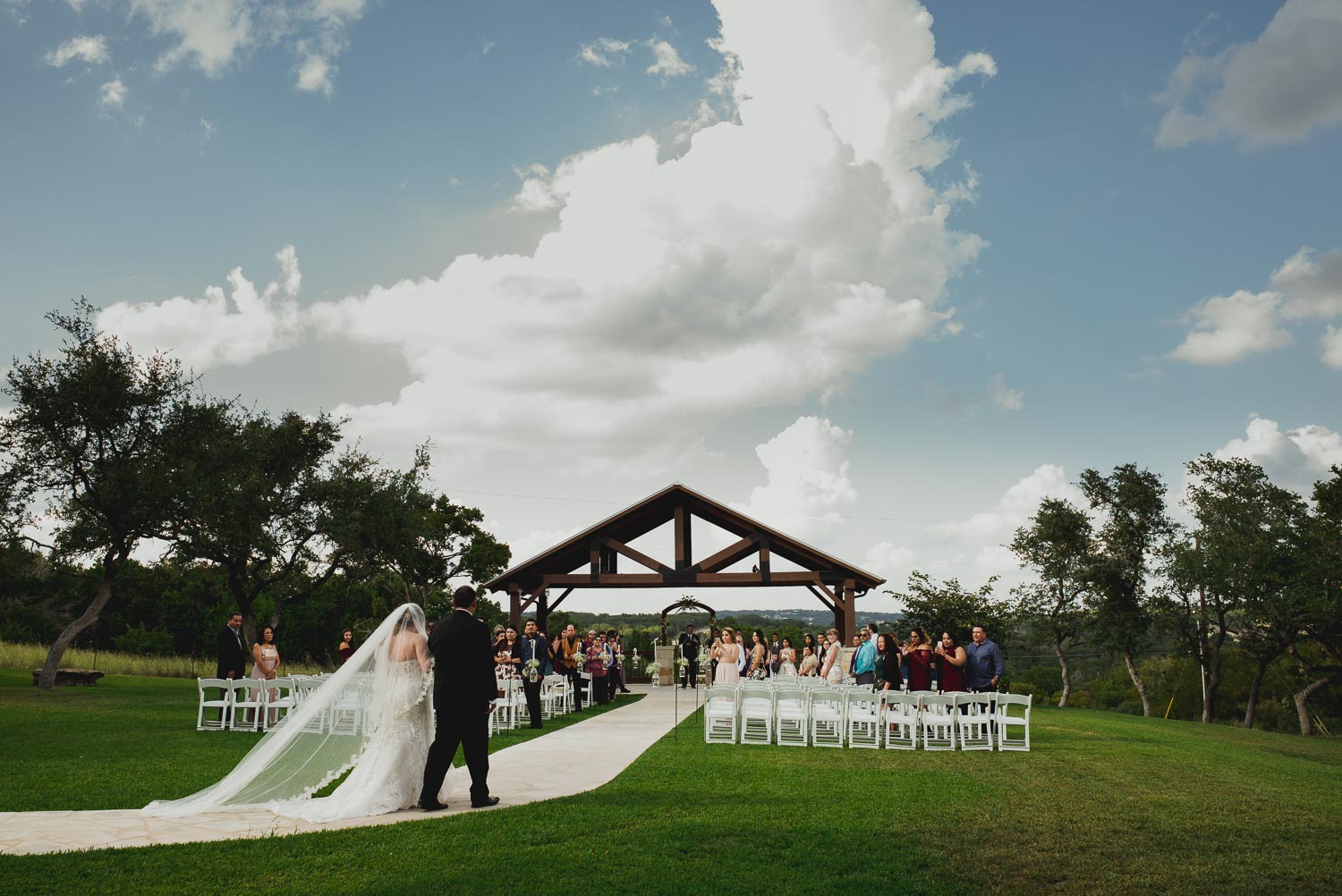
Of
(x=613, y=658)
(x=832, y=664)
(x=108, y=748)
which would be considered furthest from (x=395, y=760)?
(x=613, y=658)

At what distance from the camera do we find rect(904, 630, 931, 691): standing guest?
1392 cm

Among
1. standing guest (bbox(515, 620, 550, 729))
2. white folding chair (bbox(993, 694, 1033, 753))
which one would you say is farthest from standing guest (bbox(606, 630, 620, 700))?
white folding chair (bbox(993, 694, 1033, 753))

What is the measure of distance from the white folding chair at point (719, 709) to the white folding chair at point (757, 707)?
14 centimetres

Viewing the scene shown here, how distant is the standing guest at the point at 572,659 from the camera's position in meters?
18.2

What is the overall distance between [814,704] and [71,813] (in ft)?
28.2

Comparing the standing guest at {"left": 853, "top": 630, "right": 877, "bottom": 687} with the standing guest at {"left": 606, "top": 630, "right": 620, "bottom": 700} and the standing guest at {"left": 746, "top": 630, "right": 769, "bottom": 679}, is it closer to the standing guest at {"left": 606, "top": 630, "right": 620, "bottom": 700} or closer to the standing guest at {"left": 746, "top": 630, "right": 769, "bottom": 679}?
the standing guest at {"left": 746, "top": 630, "right": 769, "bottom": 679}

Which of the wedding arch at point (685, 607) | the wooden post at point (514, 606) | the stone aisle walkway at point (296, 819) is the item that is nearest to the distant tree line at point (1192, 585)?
the wedding arch at point (685, 607)

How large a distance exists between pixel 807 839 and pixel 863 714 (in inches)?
257

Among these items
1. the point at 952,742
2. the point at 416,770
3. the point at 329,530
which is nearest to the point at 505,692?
the point at 952,742

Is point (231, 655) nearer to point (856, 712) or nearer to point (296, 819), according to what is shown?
point (296, 819)

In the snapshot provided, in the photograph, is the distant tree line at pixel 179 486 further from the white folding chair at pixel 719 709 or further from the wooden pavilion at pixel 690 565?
the white folding chair at pixel 719 709

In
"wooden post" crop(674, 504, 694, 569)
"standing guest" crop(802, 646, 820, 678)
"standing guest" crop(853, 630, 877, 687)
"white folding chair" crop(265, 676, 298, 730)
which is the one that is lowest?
"white folding chair" crop(265, 676, 298, 730)

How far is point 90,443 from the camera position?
22.0m

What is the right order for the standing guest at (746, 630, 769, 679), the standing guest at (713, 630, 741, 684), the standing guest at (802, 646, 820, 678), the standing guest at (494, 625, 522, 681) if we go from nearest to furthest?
1. the standing guest at (494, 625, 522, 681)
2. the standing guest at (713, 630, 741, 684)
3. the standing guest at (802, 646, 820, 678)
4. the standing guest at (746, 630, 769, 679)
